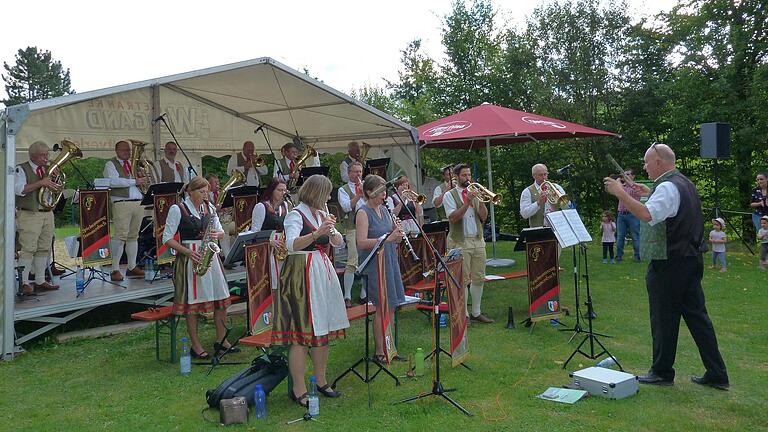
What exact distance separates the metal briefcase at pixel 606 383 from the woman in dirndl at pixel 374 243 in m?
1.83

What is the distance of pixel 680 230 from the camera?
4.85 meters

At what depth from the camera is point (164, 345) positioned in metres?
7.09

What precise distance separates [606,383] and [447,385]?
137 centimetres

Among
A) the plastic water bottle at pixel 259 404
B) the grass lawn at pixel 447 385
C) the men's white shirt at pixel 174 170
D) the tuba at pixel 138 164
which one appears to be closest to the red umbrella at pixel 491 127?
the grass lawn at pixel 447 385

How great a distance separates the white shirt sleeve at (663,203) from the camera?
4.73 metres

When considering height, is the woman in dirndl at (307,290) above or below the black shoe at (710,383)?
above

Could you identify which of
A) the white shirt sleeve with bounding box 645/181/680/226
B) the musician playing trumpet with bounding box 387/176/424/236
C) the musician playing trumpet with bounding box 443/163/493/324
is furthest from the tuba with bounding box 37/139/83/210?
the white shirt sleeve with bounding box 645/181/680/226

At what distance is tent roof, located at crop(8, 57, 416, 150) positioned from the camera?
26.1ft

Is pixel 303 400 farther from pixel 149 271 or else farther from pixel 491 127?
pixel 491 127

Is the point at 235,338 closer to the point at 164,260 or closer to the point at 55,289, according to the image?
the point at 164,260

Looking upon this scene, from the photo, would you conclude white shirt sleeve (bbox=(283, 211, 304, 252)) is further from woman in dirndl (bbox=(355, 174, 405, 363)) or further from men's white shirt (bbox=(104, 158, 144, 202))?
men's white shirt (bbox=(104, 158, 144, 202))

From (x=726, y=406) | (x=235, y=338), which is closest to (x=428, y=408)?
(x=726, y=406)

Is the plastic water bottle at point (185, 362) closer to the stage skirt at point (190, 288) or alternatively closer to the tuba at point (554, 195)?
the stage skirt at point (190, 288)

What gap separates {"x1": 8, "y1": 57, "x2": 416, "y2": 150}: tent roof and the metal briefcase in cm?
563
